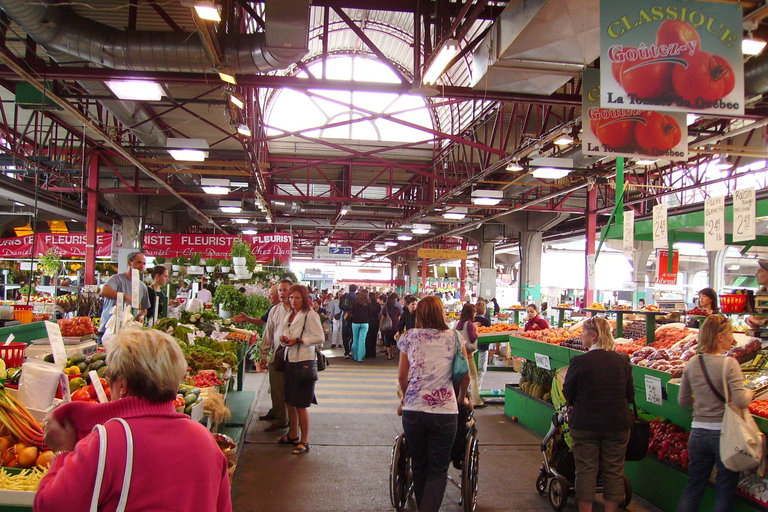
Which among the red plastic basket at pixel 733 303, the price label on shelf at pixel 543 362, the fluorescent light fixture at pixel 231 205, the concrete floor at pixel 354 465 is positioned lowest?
the concrete floor at pixel 354 465

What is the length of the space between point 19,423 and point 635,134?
602cm

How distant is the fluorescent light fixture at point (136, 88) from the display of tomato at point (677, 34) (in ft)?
17.8

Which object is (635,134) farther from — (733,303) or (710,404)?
(710,404)

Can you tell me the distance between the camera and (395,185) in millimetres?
19812

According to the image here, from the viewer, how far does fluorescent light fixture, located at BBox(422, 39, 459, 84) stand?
208 inches

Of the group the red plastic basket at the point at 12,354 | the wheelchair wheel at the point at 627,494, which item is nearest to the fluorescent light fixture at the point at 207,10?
the red plastic basket at the point at 12,354

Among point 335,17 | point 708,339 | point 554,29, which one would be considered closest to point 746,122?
point 554,29

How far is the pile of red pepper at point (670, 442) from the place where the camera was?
15.1ft

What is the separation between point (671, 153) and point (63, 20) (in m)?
6.64

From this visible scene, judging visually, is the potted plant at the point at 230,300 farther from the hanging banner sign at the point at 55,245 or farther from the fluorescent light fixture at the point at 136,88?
the hanging banner sign at the point at 55,245

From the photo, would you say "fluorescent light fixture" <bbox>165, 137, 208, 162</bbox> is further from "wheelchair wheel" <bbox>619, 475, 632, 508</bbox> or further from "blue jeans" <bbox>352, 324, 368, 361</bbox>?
"wheelchair wheel" <bbox>619, 475, 632, 508</bbox>

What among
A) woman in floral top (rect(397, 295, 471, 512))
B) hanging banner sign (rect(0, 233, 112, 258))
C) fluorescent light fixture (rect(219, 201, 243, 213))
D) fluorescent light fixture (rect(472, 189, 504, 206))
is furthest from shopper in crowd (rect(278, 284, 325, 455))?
hanging banner sign (rect(0, 233, 112, 258))

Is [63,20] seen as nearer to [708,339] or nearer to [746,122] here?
[708,339]

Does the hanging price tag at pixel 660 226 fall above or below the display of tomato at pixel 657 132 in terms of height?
below
